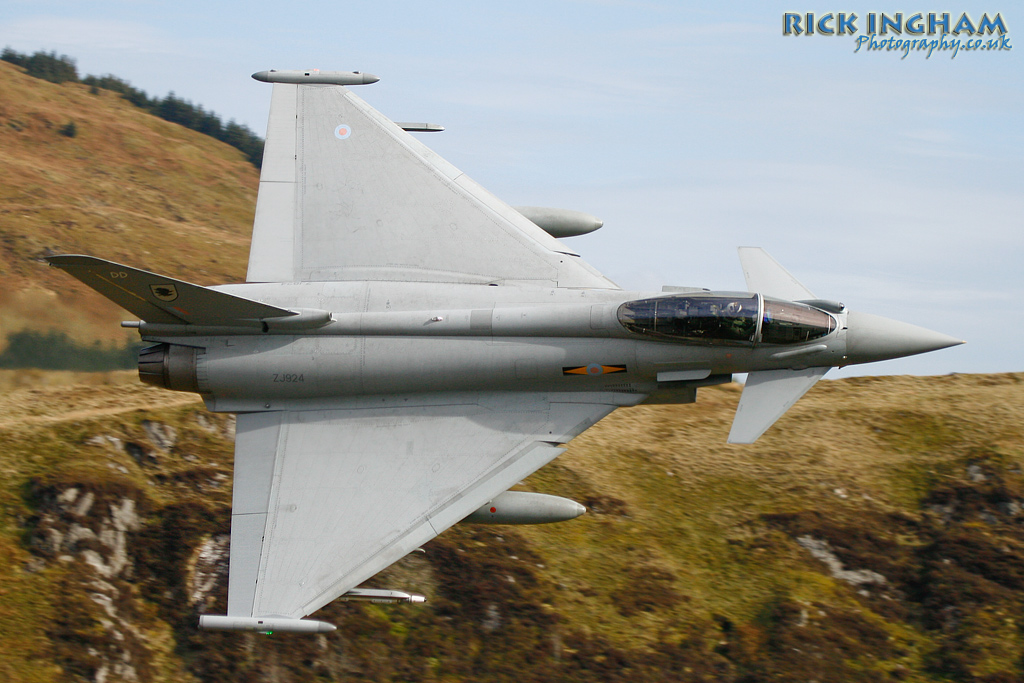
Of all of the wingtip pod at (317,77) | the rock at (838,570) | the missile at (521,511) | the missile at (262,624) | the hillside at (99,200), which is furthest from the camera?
the hillside at (99,200)

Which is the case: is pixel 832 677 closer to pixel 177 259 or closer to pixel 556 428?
pixel 556 428

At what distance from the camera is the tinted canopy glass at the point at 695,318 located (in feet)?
44.5

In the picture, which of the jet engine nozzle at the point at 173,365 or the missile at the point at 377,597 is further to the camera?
the jet engine nozzle at the point at 173,365

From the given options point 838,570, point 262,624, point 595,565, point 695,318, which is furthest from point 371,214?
point 838,570

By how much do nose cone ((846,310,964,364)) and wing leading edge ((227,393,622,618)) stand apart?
11.8 feet

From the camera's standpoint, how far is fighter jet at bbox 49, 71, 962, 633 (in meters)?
13.7

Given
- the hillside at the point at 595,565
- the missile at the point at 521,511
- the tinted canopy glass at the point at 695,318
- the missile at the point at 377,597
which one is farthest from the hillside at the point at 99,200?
the tinted canopy glass at the point at 695,318

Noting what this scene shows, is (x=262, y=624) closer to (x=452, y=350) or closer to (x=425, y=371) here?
(x=425, y=371)

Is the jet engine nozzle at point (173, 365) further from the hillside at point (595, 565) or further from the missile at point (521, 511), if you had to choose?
the missile at point (521, 511)

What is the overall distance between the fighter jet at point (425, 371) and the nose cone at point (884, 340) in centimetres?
2

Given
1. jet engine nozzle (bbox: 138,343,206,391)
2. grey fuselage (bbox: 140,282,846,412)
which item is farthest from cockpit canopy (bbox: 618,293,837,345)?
jet engine nozzle (bbox: 138,343,206,391)

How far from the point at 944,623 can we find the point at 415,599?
1168 centimetres

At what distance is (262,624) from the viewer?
511 inches

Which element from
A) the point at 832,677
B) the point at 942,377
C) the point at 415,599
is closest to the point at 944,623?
the point at 832,677
